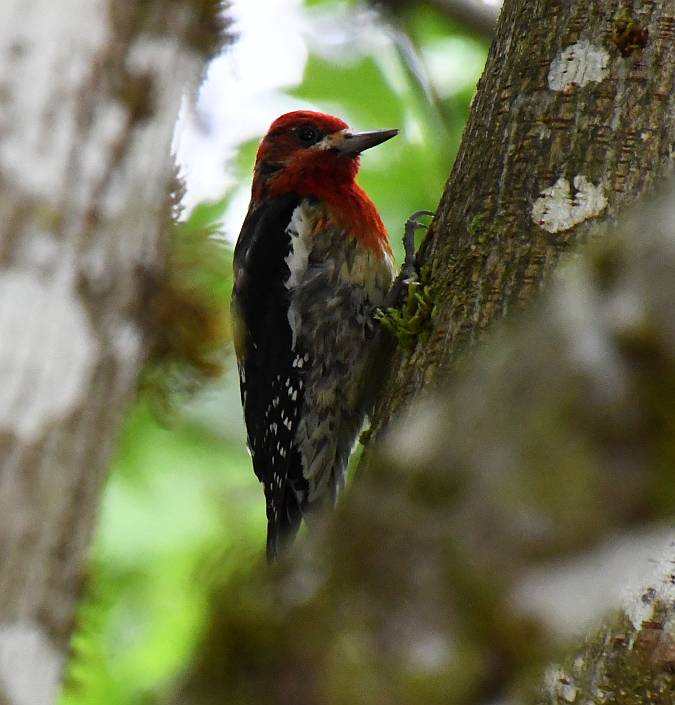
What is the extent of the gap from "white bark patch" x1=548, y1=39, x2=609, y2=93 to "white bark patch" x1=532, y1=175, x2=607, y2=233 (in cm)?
25

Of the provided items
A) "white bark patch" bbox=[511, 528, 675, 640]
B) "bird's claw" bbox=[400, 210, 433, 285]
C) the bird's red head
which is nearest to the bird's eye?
the bird's red head

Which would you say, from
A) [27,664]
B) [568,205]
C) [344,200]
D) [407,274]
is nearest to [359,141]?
[344,200]

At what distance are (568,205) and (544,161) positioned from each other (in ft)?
0.43

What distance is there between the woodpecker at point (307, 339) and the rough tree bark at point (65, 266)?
2.62 m

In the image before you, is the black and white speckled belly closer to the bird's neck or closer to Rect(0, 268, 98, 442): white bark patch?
the bird's neck

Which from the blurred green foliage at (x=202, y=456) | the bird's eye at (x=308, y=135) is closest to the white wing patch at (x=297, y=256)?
the blurred green foliage at (x=202, y=456)

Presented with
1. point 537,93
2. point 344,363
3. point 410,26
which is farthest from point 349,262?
point 537,93

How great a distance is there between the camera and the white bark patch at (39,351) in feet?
2.92

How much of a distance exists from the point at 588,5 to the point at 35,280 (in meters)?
1.83

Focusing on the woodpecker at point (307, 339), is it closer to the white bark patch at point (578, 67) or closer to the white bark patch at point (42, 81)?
the white bark patch at point (578, 67)

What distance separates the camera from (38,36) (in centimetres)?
92

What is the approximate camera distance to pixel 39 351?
0.91 meters

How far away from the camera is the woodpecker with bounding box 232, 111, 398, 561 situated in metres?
3.71

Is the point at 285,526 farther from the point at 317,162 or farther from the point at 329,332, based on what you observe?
the point at 317,162
